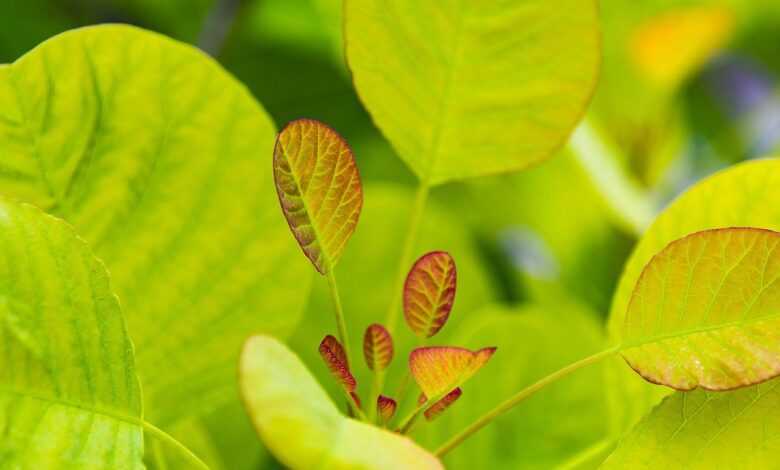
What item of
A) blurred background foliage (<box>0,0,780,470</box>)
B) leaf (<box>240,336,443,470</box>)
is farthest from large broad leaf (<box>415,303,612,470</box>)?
leaf (<box>240,336,443,470</box>)

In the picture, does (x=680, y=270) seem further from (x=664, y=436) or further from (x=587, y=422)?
(x=587, y=422)

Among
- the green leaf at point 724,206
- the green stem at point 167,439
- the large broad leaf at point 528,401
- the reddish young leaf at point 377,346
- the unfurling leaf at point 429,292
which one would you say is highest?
the green leaf at point 724,206

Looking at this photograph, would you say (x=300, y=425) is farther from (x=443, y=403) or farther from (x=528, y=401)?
(x=528, y=401)

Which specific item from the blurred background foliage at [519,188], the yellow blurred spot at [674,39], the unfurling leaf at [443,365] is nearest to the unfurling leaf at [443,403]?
the unfurling leaf at [443,365]

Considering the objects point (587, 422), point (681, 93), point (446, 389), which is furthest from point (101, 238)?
point (681, 93)

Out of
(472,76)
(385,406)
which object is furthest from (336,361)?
(472,76)

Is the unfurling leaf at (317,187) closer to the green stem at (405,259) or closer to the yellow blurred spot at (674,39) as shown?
the green stem at (405,259)
